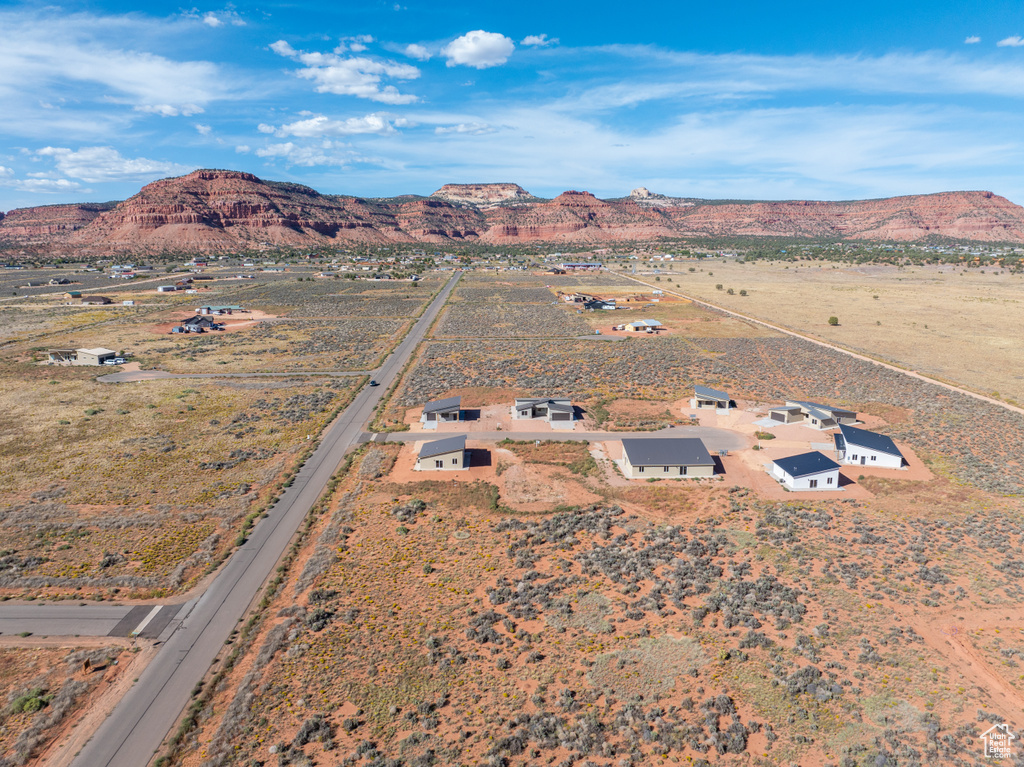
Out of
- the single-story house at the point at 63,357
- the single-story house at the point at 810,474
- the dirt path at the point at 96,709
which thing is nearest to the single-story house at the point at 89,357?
the single-story house at the point at 63,357

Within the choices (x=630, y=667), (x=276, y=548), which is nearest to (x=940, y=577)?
(x=630, y=667)

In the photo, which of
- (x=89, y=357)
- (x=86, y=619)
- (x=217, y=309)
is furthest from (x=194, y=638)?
(x=217, y=309)

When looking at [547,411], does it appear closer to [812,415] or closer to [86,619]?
[812,415]

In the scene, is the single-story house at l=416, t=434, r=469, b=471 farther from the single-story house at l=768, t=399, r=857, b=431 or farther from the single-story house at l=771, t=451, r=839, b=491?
the single-story house at l=768, t=399, r=857, b=431

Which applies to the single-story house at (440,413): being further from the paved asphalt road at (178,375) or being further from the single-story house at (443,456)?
the paved asphalt road at (178,375)

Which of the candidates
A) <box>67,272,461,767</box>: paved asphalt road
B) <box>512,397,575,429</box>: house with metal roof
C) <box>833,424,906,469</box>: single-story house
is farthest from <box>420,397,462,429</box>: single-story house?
<box>833,424,906,469</box>: single-story house

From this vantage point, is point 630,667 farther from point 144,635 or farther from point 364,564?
point 144,635
